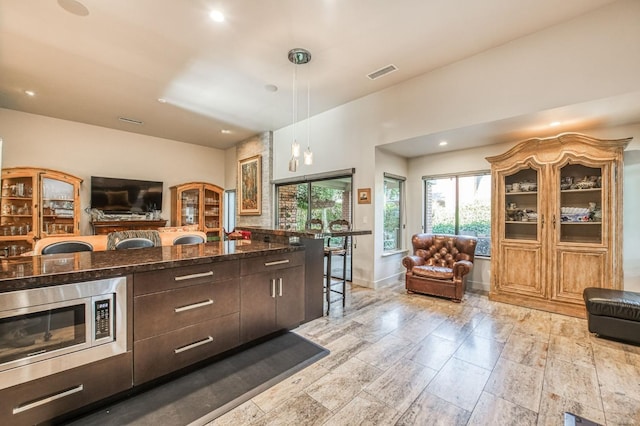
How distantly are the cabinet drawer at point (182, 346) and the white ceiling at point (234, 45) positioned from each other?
311cm

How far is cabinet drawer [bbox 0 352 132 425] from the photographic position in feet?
4.81

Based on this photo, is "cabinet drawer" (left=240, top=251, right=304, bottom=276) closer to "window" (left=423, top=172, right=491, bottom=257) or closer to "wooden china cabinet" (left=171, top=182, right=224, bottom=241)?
"window" (left=423, top=172, right=491, bottom=257)

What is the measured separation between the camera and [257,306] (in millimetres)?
2570

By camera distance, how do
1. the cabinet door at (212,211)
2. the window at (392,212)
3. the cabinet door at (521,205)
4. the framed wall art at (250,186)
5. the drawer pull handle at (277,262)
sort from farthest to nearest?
the cabinet door at (212,211)
the framed wall art at (250,186)
the window at (392,212)
the cabinet door at (521,205)
the drawer pull handle at (277,262)

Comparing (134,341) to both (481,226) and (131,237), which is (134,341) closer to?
(131,237)

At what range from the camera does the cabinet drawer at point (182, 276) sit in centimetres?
187

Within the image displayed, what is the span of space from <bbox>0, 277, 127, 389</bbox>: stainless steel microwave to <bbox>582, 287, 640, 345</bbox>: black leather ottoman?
4.43 metres

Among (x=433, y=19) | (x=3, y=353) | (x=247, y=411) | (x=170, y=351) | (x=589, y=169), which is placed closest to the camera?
(x=3, y=353)

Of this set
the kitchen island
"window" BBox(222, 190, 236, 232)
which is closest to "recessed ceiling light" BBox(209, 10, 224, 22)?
the kitchen island

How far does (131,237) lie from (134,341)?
161cm

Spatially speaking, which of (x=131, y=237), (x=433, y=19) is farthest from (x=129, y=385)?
(x=433, y=19)

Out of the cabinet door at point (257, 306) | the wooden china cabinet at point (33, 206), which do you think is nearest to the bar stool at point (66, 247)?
the cabinet door at point (257, 306)

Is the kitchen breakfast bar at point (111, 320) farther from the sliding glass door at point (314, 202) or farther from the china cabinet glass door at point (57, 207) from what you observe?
the china cabinet glass door at point (57, 207)

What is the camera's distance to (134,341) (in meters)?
1.84
